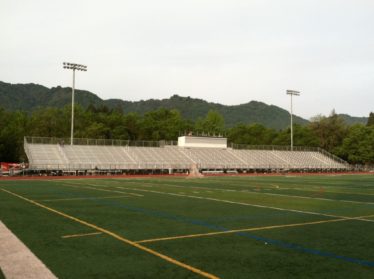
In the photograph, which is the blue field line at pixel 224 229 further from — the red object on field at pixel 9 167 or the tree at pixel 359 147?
the tree at pixel 359 147

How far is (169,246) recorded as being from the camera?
7590mm

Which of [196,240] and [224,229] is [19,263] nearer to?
[196,240]

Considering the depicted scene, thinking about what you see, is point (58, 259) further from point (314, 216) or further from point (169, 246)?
point (314, 216)

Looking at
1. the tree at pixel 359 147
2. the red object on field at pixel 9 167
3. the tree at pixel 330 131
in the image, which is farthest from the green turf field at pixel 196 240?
the tree at pixel 330 131

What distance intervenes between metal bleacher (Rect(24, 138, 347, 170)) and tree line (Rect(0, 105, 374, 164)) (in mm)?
13858

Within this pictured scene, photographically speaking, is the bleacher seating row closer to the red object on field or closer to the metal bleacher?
the metal bleacher

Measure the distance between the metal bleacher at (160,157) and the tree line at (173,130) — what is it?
13858 mm

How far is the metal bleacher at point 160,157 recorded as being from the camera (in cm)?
4606

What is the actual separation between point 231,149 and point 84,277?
192ft

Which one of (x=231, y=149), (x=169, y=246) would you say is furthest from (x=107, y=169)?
(x=169, y=246)

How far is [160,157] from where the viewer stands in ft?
179

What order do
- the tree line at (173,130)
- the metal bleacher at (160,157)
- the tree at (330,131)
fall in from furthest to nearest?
the tree at (330,131)
the tree line at (173,130)
the metal bleacher at (160,157)

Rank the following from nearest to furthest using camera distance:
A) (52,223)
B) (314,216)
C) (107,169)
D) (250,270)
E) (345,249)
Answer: (250,270) < (345,249) < (52,223) < (314,216) < (107,169)

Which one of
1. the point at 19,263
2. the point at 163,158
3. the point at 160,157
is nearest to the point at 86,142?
the point at 160,157
